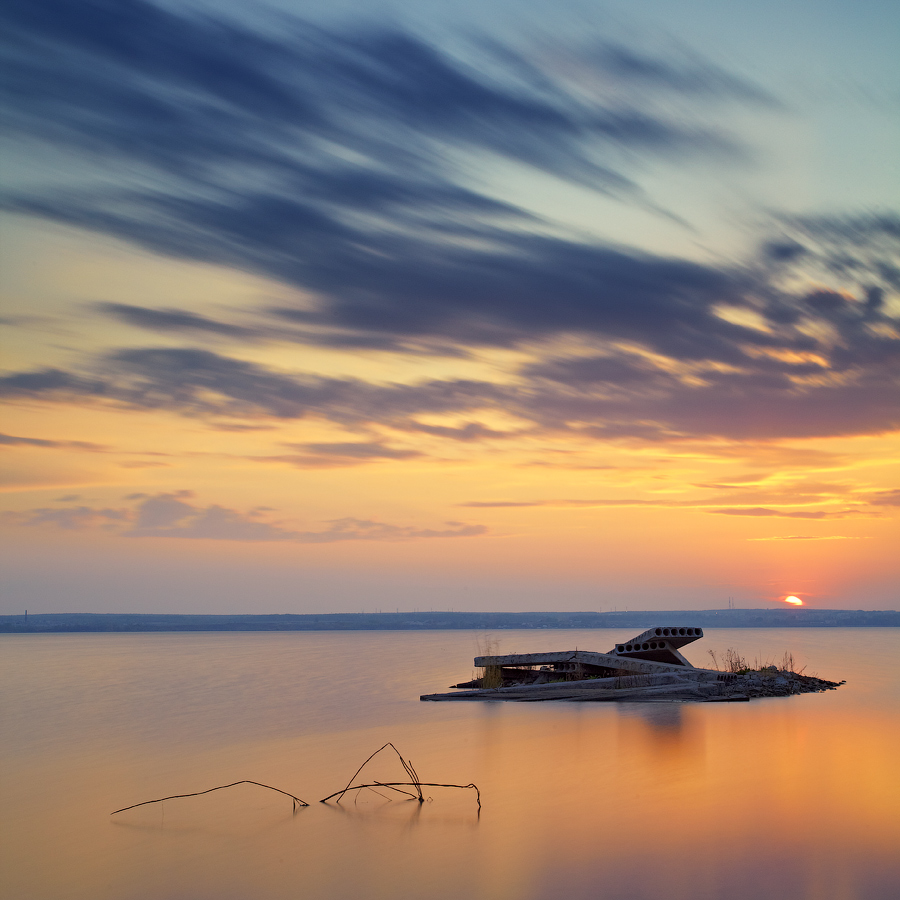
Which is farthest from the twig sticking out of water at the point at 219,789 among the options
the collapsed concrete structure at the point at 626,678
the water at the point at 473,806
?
the collapsed concrete structure at the point at 626,678

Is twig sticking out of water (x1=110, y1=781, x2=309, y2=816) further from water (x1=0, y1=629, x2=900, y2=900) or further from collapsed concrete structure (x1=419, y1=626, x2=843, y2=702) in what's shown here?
collapsed concrete structure (x1=419, y1=626, x2=843, y2=702)

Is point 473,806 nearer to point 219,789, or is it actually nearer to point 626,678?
point 219,789

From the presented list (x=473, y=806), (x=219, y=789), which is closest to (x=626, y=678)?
(x=473, y=806)

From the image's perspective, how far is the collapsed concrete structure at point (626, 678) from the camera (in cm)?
4188

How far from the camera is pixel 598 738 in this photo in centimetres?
3064

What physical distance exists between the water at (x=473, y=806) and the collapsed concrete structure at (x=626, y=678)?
1.16 m

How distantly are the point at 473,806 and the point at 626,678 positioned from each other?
23.5 m

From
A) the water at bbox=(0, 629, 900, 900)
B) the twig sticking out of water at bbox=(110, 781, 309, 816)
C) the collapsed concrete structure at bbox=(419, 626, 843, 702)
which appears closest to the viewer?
the water at bbox=(0, 629, 900, 900)

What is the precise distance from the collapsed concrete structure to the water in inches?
45.6

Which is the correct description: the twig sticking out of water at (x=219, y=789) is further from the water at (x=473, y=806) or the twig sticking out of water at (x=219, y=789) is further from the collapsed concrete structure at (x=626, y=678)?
the collapsed concrete structure at (x=626, y=678)

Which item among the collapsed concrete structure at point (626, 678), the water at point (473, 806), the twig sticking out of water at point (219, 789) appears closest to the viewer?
the water at point (473, 806)

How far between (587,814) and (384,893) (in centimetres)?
668

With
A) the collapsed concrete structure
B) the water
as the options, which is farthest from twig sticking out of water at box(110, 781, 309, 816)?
the collapsed concrete structure

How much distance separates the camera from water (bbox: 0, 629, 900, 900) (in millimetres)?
15102
